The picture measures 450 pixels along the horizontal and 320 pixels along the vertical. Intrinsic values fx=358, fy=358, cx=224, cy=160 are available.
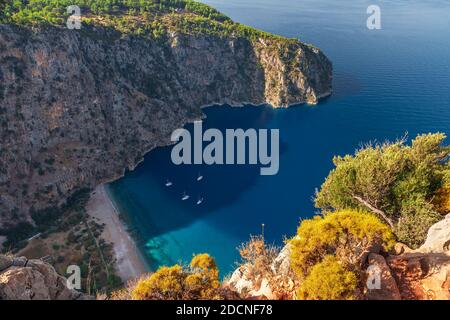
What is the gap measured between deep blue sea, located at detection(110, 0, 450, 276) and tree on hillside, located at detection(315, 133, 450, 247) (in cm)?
3522

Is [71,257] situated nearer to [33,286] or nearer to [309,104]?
[33,286]

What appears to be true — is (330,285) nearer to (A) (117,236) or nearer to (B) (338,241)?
(B) (338,241)

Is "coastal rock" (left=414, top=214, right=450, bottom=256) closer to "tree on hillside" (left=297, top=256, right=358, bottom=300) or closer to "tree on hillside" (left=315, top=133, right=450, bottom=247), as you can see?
"tree on hillside" (left=315, top=133, right=450, bottom=247)

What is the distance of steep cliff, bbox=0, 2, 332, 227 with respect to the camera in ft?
285

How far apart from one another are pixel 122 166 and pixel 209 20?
8141 centimetres

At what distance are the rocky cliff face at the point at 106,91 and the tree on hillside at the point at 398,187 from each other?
71.8 metres

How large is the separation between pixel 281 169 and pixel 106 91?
185ft

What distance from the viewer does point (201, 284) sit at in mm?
22969

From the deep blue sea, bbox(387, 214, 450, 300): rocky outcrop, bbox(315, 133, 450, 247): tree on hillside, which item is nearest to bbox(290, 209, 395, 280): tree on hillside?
bbox(387, 214, 450, 300): rocky outcrop

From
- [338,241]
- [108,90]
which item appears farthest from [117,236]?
[338,241]

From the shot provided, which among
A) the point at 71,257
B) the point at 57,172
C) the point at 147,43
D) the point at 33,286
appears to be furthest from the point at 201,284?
the point at 147,43

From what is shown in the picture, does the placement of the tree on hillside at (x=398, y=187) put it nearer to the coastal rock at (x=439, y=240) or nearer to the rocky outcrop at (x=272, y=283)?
the coastal rock at (x=439, y=240)

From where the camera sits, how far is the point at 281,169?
327 ft

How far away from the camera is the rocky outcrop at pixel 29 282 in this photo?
21281 mm
